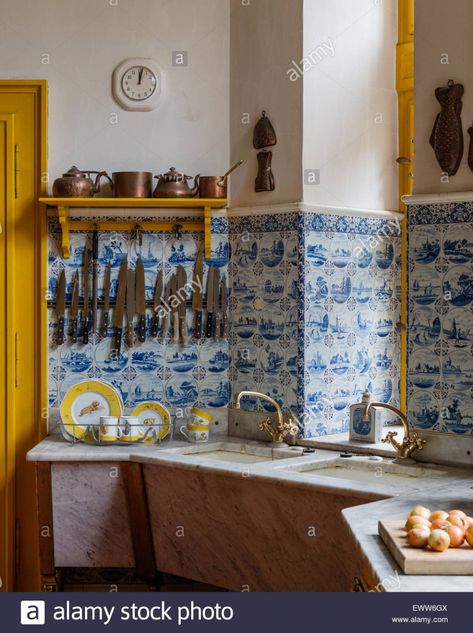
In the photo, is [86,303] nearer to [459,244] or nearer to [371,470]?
[371,470]

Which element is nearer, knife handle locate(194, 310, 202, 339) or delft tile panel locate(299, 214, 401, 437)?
delft tile panel locate(299, 214, 401, 437)

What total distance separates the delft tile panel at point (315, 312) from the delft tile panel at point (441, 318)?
499mm

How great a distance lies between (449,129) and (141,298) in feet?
5.02

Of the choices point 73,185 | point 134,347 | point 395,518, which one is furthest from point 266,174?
point 395,518

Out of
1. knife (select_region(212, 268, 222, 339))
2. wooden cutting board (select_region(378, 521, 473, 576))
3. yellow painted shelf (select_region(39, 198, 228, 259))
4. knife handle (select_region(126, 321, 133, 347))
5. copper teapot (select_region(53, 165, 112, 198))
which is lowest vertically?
wooden cutting board (select_region(378, 521, 473, 576))

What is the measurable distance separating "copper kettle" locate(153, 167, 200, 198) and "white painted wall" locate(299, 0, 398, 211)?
53 cm

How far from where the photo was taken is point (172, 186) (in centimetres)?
415

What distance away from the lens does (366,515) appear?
2779mm

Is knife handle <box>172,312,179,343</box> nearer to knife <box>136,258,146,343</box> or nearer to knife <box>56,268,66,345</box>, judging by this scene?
knife <box>136,258,146,343</box>

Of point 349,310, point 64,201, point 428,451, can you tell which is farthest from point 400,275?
point 64,201

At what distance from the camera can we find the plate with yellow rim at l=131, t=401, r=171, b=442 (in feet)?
13.5


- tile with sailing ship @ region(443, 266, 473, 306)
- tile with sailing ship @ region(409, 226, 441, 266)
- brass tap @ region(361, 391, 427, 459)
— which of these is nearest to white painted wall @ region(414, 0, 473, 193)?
tile with sailing ship @ region(409, 226, 441, 266)

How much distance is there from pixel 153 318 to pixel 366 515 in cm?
178

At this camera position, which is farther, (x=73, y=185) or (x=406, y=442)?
(x=73, y=185)
